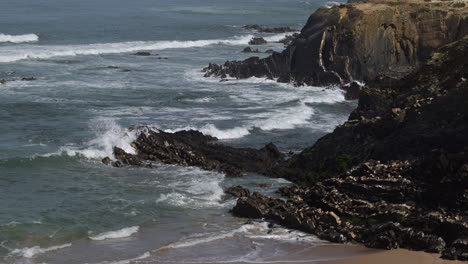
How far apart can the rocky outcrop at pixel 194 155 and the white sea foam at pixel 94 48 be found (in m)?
33.0

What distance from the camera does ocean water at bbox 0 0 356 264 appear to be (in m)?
20.7

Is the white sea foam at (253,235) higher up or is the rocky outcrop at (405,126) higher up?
the rocky outcrop at (405,126)

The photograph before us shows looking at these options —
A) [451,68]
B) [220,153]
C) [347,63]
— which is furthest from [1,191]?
[347,63]

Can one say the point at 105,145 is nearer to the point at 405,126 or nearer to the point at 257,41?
the point at 405,126

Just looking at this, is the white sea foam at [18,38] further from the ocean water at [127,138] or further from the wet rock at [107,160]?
the wet rock at [107,160]

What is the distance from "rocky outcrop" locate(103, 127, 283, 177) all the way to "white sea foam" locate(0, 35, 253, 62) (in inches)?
1299

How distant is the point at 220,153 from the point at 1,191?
26.5 feet

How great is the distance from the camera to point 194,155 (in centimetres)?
2917

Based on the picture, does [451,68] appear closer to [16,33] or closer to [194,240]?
[194,240]

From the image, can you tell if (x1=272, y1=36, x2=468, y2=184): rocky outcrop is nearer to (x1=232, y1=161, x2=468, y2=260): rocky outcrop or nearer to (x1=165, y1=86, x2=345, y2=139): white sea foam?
(x1=232, y1=161, x2=468, y2=260): rocky outcrop

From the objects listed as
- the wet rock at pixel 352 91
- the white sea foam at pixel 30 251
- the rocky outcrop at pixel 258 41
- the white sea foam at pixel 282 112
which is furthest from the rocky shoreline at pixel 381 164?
the rocky outcrop at pixel 258 41

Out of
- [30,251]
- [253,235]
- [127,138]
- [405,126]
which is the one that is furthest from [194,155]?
[30,251]

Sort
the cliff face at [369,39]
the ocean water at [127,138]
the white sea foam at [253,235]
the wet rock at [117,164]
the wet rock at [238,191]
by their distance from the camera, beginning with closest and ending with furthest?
the white sea foam at [253,235]
the ocean water at [127,138]
the wet rock at [238,191]
the wet rock at [117,164]
the cliff face at [369,39]

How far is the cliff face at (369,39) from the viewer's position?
4500 cm
